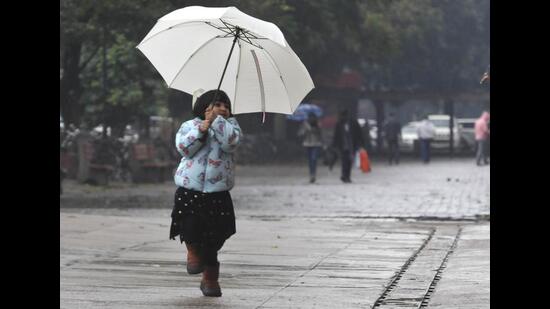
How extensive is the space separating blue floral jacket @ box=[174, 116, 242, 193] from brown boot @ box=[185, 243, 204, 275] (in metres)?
0.43

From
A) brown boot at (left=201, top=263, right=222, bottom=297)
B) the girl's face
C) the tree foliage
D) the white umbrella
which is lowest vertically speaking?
brown boot at (left=201, top=263, right=222, bottom=297)

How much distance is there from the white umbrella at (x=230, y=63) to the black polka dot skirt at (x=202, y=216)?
78 centimetres

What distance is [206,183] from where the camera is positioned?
9422 millimetres

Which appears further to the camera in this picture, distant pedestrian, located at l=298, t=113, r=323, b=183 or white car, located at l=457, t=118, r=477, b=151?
white car, located at l=457, t=118, r=477, b=151

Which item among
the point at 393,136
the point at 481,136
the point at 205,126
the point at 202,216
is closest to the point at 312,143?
the point at 481,136

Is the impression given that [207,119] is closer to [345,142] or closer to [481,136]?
[345,142]

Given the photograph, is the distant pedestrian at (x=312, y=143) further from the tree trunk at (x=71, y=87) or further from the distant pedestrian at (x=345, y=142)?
the tree trunk at (x=71, y=87)

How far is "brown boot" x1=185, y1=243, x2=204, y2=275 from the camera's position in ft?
31.2

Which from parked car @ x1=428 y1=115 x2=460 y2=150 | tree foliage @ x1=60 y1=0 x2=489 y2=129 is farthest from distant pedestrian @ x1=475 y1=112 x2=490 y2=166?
parked car @ x1=428 y1=115 x2=460 y2=150

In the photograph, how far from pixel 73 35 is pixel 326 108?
45372 millimetres

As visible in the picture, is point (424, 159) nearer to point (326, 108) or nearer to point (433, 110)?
point (326, 108)

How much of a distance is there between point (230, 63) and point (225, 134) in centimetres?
82

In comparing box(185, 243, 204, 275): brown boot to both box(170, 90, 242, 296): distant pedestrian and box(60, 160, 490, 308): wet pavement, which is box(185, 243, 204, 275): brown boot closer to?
box(170, 90, 242, 296): distant pedestrian

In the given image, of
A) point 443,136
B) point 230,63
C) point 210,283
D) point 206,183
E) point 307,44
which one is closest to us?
point 206,183
